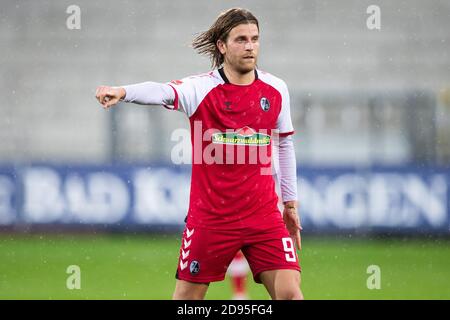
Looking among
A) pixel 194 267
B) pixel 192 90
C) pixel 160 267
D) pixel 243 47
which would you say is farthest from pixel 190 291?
pixel 160 267

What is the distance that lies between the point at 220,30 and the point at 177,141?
722cm

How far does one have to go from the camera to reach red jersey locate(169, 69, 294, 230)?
5.00 meters

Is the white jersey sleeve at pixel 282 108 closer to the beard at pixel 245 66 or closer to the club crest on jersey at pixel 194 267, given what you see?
the beard at pixel 245 66

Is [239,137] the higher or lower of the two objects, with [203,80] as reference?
lower

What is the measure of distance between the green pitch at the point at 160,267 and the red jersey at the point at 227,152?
3.08 metres

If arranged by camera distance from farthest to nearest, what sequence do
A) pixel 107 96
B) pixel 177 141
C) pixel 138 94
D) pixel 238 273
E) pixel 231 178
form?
pixel 177 141, pixel 238 273, pixel 231 178, pixel 138 94, pixel 107 96

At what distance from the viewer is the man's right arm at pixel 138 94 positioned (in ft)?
14.9

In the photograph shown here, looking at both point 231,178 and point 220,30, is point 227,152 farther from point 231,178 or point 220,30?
point 220,30

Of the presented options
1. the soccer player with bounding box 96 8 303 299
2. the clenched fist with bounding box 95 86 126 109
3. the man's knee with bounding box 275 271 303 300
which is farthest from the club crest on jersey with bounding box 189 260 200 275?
the clenched fist with bounding box 95 86 126 109

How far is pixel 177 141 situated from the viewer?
486 inches

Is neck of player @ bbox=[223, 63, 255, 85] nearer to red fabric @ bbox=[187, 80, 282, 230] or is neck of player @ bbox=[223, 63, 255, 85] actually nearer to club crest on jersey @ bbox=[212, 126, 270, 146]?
red fabric @ bbox=[187, 80, 282, 230]

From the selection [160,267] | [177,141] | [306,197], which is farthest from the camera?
[177,141]

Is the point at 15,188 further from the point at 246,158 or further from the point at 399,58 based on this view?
the point at 246,158

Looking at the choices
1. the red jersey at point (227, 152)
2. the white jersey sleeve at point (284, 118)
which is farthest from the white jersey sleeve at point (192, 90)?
the white jersey sleeve at point (284, 118)
